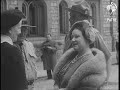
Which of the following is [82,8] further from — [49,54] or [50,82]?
[49,54]

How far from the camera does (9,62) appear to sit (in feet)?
9.00

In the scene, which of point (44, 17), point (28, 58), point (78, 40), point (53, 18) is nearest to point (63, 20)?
point (53, 18)

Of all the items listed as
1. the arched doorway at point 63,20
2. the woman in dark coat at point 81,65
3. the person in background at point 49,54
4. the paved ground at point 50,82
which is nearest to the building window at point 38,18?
the arched doorway at point 63,20

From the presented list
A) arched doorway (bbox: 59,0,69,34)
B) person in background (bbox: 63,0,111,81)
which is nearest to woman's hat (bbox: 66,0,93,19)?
person in background (bbox: 63,0,111,81)

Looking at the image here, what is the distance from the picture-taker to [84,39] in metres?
2.47

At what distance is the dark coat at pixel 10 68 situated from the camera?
2732 millimetres

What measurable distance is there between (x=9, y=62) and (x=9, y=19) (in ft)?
1.17

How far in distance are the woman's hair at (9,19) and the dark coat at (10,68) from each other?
15 centimetres

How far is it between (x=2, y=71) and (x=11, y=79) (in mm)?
96

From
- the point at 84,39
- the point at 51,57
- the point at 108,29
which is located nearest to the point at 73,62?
the point at 84,39

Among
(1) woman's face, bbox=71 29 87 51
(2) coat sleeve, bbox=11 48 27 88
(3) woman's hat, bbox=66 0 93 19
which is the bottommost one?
(2) coat sleeve, bbox=11 48 27 88

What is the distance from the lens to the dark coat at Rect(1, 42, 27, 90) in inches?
108

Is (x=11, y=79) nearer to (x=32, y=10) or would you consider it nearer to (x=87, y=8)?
(x=87, y=8)

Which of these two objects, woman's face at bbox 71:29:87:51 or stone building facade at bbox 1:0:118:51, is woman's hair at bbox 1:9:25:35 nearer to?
woman's face at bbox 71:29:87:51
